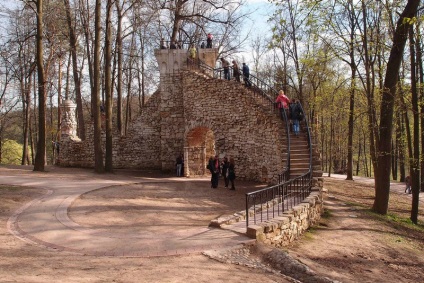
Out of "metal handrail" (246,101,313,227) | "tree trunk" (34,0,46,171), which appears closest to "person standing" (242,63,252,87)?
"metal handrail" (246,101,313,227)

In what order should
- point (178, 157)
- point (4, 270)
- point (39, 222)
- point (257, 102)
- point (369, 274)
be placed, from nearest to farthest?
point (4, 270) → point (369, 274) → point (39, 222) → point (257, 102) → point (178, 157)

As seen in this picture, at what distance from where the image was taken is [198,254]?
20.9 feet

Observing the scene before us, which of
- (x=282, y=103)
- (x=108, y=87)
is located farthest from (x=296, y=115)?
(x=108, y=87)

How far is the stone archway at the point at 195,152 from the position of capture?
18.6 meters

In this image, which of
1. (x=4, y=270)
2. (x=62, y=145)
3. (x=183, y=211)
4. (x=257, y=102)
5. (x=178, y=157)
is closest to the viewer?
(x=4, y=270)

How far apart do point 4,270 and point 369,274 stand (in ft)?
20.8

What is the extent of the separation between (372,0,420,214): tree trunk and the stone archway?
344 inches

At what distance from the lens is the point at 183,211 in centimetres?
1051

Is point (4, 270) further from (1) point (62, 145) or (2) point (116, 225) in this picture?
(1) point (62, 145)

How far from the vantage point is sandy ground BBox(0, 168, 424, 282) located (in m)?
5.47

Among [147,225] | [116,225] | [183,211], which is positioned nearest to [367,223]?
[183,211]

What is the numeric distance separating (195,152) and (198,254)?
12.8m

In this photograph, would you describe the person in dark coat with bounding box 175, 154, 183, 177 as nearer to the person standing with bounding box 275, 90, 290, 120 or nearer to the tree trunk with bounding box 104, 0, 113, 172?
the tree trunk with bounding box 104, 0, 113, 172

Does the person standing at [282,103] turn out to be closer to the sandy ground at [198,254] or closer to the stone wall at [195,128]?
the stone wall at [195,128]
